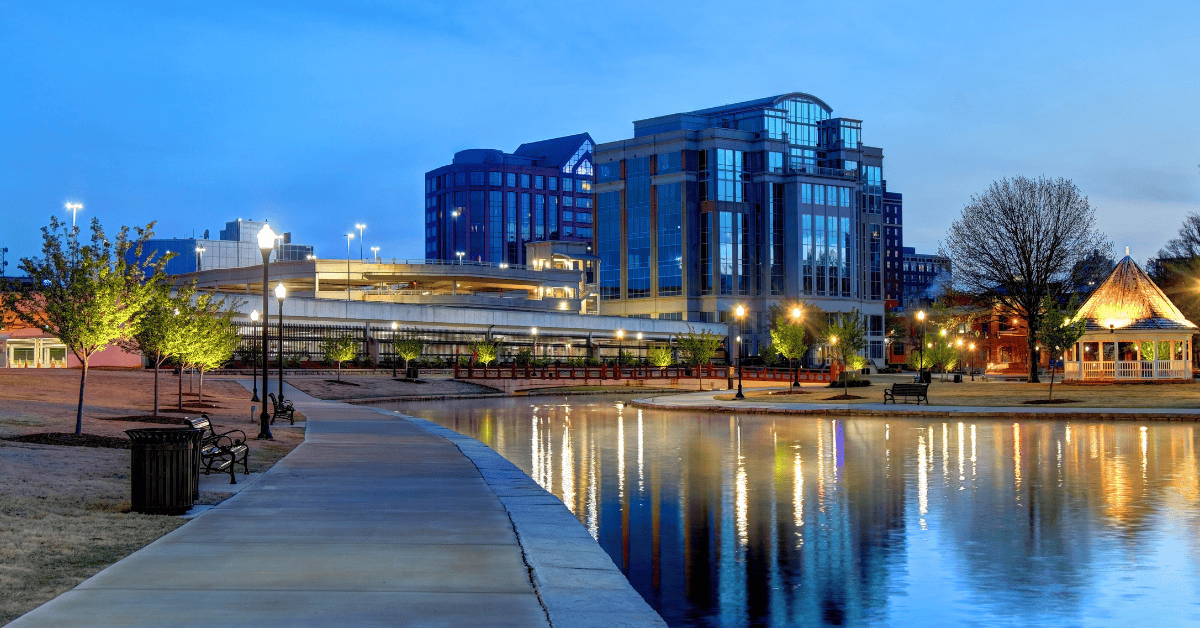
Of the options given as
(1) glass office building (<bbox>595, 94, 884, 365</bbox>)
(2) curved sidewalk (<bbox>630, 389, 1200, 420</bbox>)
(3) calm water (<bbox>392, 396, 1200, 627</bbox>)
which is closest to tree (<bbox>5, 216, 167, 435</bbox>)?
(3) calm water (<bbox>392, 396, 1200, 627</bbox>)

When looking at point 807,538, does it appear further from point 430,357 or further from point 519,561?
point 430,357

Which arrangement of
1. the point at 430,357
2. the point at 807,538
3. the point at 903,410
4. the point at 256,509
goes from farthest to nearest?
the point at 430,357 < the point at 903,410 < the point at 256,509 < the point at 807,538

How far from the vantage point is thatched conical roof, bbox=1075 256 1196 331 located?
181 feet

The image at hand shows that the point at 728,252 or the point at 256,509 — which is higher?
the point at 728,252

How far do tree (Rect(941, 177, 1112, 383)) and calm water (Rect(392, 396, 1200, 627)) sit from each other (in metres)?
42.1

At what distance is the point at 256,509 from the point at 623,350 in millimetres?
109235

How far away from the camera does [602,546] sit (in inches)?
461

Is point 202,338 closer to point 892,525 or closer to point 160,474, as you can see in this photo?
point 160,474

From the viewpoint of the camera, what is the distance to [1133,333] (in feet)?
180

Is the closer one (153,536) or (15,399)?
(153,536)

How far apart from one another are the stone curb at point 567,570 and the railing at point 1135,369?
4845 cm

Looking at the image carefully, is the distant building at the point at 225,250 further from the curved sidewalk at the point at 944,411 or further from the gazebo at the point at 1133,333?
the curved sidewalk at the point at 944,411

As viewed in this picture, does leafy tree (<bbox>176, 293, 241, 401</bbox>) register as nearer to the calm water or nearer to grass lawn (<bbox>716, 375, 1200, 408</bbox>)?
the calm water

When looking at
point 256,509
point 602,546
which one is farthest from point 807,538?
point 256,509
